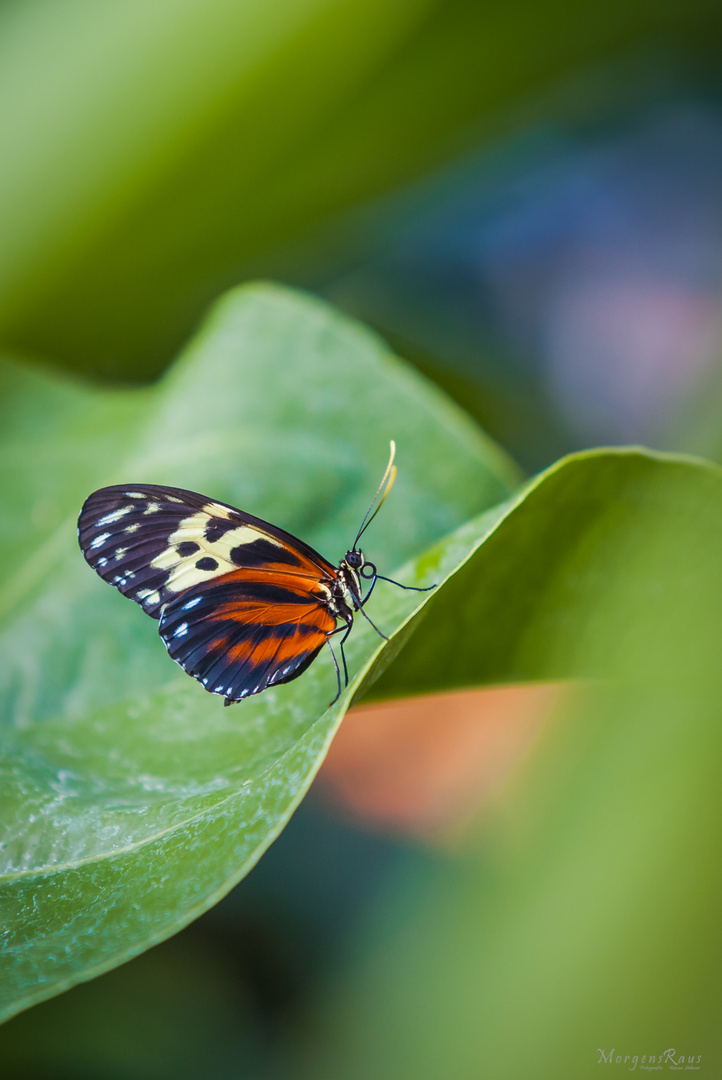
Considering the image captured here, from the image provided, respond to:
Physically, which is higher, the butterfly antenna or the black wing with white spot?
the black wing with white spot

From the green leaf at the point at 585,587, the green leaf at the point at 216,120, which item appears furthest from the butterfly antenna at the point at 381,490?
the green leaf at the point at 216,120

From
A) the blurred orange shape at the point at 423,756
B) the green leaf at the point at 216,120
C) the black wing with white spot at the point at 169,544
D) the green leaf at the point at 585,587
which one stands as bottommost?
the blurred orange shape at the point at 423,756

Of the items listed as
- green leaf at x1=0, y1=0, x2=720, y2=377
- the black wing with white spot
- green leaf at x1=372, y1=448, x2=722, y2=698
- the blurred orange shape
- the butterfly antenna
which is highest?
green leaf at x1=0, y1=0, x2=720, y2=377

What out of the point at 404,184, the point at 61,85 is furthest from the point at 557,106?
the point at 61,85

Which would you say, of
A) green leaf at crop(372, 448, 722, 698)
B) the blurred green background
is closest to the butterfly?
green leaf at crop(372, 448, 722, 698)

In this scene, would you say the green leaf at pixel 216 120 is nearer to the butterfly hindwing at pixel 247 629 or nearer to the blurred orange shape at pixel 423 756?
the butterfly hindwing at pixel 247 629

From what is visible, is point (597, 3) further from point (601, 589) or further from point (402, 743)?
point (402, 743)

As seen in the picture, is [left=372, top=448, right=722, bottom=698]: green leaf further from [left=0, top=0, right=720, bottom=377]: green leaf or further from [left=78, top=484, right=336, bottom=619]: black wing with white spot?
[left=0, top=0, right=720, bottom=377]: green leaf

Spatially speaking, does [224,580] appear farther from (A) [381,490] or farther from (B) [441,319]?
(B) [441,319]
